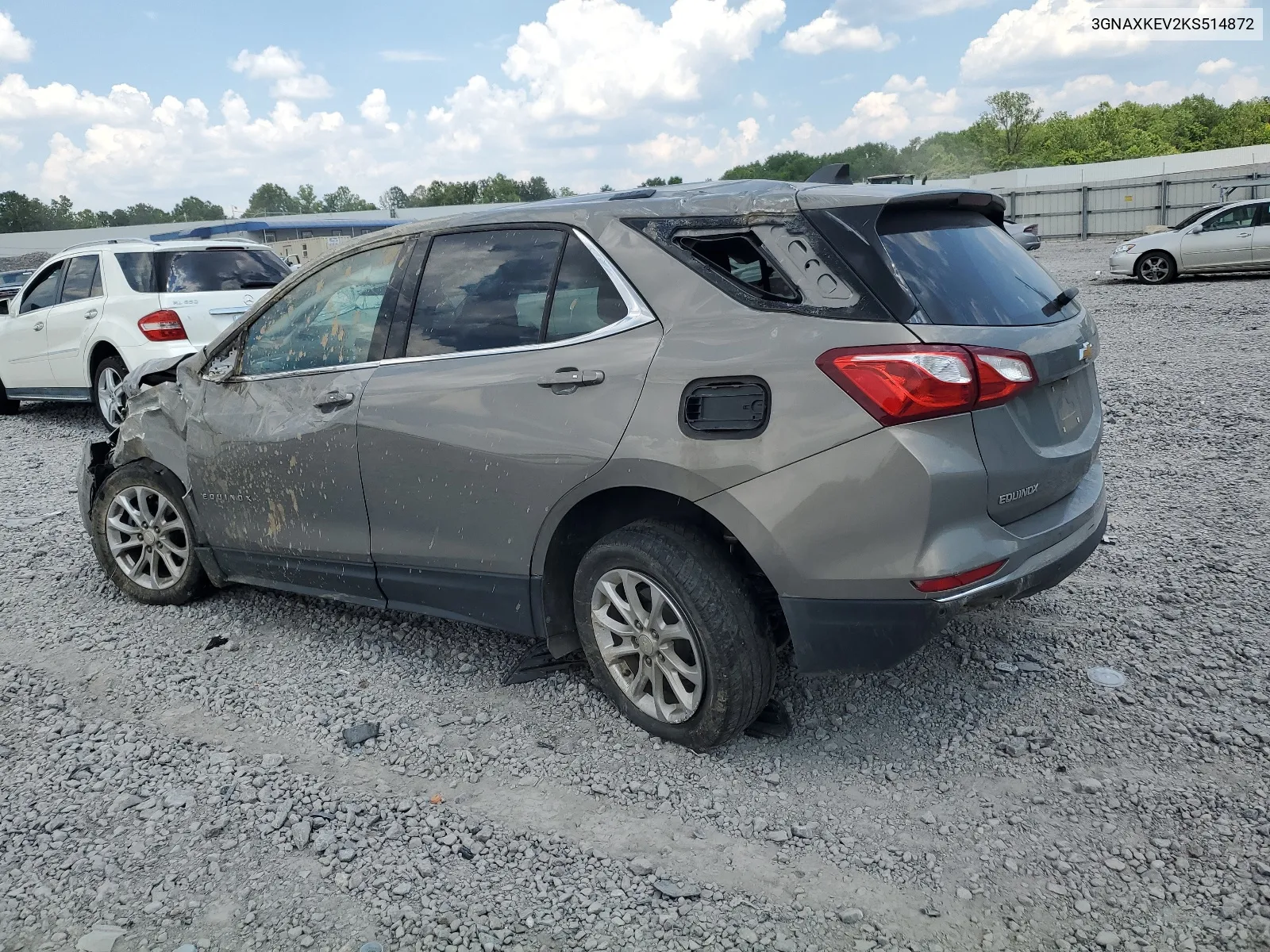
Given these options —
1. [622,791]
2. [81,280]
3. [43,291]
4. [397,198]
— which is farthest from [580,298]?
[397,198]

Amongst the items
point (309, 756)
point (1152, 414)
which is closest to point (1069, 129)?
point (1152, 414)

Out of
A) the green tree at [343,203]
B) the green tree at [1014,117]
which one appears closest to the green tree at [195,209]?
the green tree at [343,203]

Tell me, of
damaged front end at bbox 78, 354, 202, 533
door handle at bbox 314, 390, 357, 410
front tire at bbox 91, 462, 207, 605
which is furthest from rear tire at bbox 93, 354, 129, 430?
door handle at bbox 314, 390, 357, 410

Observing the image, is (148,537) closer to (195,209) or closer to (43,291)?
(43,291)

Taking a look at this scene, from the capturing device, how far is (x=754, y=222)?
3240 mm

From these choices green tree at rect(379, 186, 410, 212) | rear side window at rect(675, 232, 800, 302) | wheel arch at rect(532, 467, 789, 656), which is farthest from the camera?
green tree at rect(379, 186, 410, 212)

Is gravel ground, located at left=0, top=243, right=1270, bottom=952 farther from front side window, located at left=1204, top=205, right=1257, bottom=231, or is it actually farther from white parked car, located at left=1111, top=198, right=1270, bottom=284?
front side window, located at left=1204, top=205, right=1257, bottom=231

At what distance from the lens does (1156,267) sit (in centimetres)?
1936

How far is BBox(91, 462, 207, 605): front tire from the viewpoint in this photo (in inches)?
196

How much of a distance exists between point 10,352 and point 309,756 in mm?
9350

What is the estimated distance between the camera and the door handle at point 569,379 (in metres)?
3.36

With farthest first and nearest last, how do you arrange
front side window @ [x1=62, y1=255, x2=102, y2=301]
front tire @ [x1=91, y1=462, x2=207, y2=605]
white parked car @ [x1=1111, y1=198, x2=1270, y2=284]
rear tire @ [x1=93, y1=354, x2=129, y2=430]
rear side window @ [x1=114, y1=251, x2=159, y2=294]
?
white parked car @ [x1=1111, y1=198, x2=1270, y2=284] → front side window @ [x1=62, y1=255, x2=102, y2=301] → rear tire @ [x1=93, y1=354, x2=129, y2=430] → rear side window @ [x1=114, y1=251, x2=159, y2=294] → front tire @ [x1=91, y1=462, x2=207, y2=605]

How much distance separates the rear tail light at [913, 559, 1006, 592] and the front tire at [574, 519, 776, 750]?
561mm

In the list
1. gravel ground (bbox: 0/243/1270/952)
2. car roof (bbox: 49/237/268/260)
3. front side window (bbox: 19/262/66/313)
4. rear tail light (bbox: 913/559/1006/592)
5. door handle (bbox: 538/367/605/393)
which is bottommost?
gravel ground (bbox: 0/243/1270/952)
